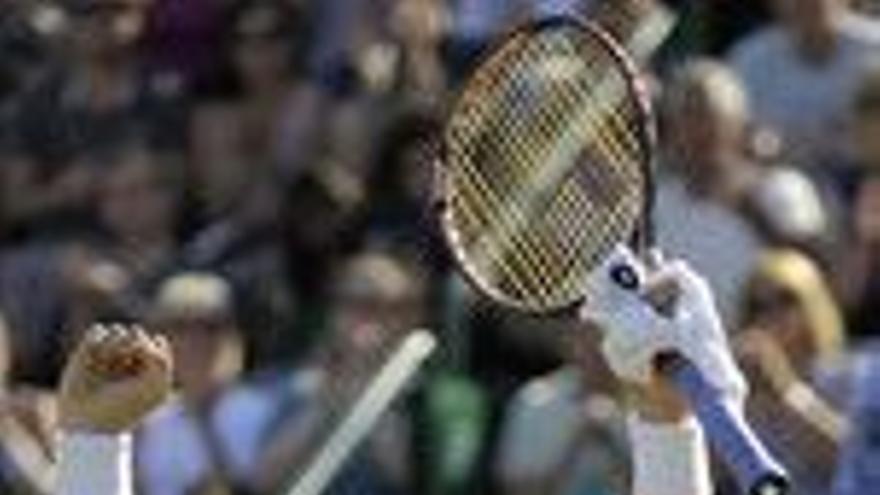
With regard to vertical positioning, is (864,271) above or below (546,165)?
below

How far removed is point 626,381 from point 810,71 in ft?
13.1

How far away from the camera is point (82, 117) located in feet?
34.9

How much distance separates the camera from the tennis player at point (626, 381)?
16.0ft

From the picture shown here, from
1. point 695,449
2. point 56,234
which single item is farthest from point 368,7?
point 695,449

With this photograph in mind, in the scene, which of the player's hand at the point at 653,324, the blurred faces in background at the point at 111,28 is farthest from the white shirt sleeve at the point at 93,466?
the blurred faces in background at the point at 111,28

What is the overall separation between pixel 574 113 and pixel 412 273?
9.81ft

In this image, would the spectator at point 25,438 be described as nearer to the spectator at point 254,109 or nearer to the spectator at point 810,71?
the spectator at point 254,109

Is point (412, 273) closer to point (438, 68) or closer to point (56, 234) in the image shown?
point (438, 68)

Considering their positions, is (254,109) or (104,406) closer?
(104,406)

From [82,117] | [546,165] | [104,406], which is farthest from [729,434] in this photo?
[82,117]

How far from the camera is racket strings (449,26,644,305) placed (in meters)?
5.45

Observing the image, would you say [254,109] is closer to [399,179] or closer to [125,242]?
[125,242]

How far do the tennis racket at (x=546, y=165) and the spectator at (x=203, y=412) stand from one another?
2772 millimetres

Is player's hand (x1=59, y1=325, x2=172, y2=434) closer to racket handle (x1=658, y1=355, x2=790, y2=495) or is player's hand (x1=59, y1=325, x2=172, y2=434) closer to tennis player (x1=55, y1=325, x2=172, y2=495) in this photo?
tennis player (x1=55, y1=325, x2=172, y2=495)
